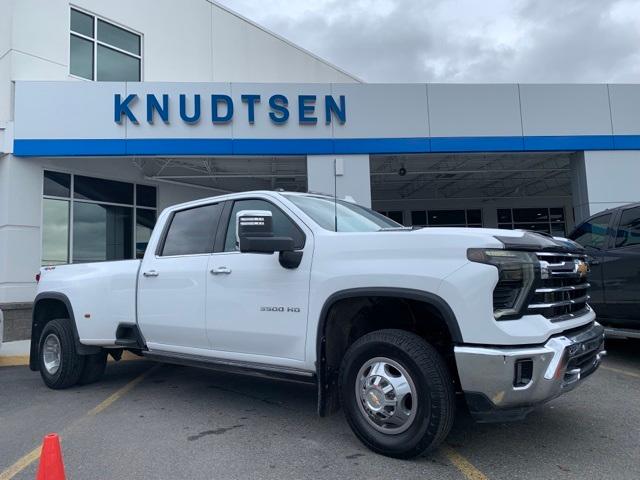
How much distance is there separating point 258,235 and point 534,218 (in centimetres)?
2288

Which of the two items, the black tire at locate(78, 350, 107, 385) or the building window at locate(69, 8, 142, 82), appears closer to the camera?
the black tire at locate(78, 350, 107, 385)

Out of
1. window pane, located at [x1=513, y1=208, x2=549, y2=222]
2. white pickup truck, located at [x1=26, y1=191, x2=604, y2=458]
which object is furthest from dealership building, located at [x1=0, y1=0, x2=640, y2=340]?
window pane, located at [x1=513, y1=208, x2=549, y2=222]

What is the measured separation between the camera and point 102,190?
13.9 meters

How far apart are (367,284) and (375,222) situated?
1.28 meters

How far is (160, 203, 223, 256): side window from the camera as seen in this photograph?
518cm

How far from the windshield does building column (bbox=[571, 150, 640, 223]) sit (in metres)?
10.1

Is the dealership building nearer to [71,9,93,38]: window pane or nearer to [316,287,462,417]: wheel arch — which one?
[71,9,93,38]: window pane

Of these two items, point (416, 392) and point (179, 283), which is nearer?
point (416, 392)

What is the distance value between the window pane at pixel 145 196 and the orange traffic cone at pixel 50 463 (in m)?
12.9

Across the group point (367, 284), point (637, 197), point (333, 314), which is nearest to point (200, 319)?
point (333, 314)

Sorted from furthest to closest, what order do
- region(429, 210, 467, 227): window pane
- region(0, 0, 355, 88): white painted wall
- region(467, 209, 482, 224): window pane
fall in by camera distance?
region(467, 209, 482, 224): window pane, region(429, 210, 467, 227): window pane, region(0, 0, 355, 88): white painted wall

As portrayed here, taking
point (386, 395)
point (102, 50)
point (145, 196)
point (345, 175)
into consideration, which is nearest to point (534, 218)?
point (345, 175)

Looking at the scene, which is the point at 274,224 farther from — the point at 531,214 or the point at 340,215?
the point at 531,214

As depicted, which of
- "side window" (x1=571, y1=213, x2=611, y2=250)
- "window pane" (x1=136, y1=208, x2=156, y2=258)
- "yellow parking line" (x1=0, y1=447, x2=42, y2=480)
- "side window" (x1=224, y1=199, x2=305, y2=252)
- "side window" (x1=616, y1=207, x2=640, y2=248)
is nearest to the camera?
"yellow parking line" (x1=0, y1=447, x2=42, y2=480)
